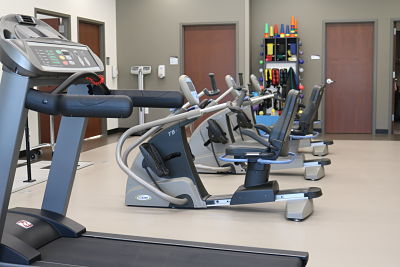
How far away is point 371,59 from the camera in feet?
Answer: 33.9

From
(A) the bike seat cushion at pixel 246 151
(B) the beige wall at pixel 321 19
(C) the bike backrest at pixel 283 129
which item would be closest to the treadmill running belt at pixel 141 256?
(A) the bike seat cushion at pixel 246 151

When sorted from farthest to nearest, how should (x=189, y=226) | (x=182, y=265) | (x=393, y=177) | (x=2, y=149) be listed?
(x=393, y=177) < (x=189, y=226) < (x=182, y=265) < (x=2, y=149)

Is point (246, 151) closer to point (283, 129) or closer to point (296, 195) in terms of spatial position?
point (283, 129)

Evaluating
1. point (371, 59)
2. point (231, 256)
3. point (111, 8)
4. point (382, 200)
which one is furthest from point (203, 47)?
point (231, 256)

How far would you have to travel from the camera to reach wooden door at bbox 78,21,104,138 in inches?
373

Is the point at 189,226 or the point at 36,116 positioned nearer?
the point at 189,226

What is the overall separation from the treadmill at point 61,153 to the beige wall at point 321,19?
833 centimetres

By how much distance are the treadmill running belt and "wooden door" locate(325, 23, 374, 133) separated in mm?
8571

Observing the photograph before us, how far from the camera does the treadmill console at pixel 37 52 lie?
2014 mm

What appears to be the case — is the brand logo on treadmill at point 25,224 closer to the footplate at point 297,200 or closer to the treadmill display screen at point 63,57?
the treadmill display screen at point 63,57

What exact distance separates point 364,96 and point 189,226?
7402mm

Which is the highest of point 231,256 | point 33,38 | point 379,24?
point 379,24

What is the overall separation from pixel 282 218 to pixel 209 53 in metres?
6.79

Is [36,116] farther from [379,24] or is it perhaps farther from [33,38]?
[379,24]
